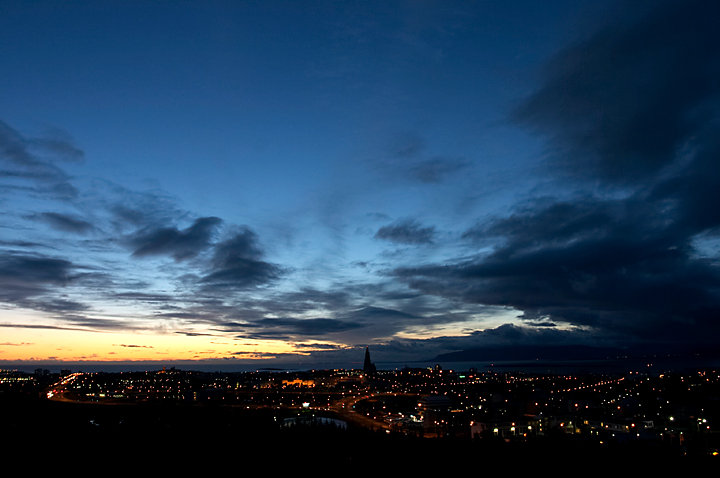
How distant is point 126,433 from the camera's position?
6344 centimetres

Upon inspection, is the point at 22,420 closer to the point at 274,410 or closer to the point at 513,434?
the point at 274,410

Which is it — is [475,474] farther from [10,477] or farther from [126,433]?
[126,433]

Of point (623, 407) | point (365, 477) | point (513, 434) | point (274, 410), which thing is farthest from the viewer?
point (274, 410)

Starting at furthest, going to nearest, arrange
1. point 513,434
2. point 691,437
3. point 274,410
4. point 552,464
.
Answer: point 274,410, point 513,434, point 691,437, point 552,464

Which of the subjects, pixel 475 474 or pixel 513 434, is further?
pixel 513 434

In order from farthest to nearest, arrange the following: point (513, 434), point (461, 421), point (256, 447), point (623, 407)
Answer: point (623, 407)
point (461, 421)
point (513, 434)
point (256, 447)

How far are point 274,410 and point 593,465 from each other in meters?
71.0

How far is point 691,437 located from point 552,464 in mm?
29994

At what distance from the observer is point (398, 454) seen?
4831cm

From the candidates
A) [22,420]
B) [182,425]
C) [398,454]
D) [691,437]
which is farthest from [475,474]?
[22,420]

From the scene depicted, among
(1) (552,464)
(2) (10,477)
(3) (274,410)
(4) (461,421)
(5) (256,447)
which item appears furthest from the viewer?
(3) (274,410)

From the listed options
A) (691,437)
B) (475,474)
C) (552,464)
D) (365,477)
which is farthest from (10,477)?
(691,437)

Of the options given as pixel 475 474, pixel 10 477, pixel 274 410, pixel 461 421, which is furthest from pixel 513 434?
pixel 10 477

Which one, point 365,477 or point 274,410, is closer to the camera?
point 365,477
